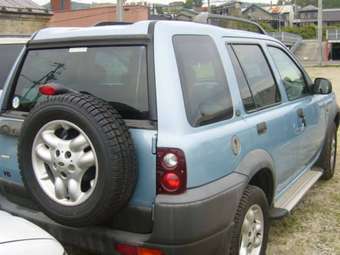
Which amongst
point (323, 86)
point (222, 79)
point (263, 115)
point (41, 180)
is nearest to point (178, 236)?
point (41, 180)

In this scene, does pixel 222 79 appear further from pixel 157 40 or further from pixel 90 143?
pixel 90 143

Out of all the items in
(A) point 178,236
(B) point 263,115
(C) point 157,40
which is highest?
(C) point 157,40

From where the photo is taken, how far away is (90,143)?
279 centimetres

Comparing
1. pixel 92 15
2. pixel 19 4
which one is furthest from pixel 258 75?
pixel 92 15

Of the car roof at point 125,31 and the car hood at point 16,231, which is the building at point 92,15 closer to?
the car roof at point 125,31

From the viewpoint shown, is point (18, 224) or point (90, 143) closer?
point (18, 224)

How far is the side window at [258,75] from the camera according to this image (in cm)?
373

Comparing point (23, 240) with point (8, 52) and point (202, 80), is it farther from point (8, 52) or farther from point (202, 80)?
point (8, 52)

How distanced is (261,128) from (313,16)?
350ft

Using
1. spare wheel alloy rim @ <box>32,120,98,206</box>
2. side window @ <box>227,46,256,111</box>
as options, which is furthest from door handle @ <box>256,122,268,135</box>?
spare wheel alloy rim @ <box>32,120,98,206</box>

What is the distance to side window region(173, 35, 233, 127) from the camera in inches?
118

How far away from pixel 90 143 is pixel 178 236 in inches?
27.3

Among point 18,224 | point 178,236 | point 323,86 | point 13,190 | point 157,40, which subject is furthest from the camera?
point 323,86

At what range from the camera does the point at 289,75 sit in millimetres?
4660
